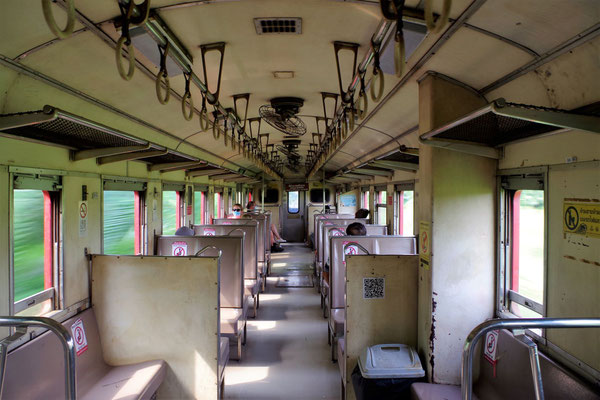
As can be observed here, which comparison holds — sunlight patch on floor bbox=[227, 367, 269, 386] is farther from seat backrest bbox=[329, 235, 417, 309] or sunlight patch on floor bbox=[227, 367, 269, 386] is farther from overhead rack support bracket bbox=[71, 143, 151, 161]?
overhead rack support bracket bbox=[71, 143, 151, 161]

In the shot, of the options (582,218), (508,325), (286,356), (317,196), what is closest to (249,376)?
(286,356)

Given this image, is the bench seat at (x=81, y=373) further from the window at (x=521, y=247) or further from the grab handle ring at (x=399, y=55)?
the window at (x=521, y=247)

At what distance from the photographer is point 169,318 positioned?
322cm

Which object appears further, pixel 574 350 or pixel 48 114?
pixel 574 350

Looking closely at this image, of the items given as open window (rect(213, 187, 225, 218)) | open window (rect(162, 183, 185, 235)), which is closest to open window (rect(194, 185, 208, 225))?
open window (rect(162, 183, 185, 235))

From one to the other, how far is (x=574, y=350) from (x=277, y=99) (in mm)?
3891

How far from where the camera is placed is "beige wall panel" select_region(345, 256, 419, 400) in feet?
11.0

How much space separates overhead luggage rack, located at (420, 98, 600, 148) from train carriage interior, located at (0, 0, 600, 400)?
2cm

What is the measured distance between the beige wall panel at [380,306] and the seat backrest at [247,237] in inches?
120

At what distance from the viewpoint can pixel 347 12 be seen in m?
2.43

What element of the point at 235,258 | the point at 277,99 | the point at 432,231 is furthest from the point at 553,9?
the point at 235,258

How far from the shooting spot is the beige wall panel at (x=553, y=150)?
2180mm

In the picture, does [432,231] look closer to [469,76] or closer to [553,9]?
[469,76]

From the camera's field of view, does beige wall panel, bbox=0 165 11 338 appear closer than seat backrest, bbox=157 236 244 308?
Yes
